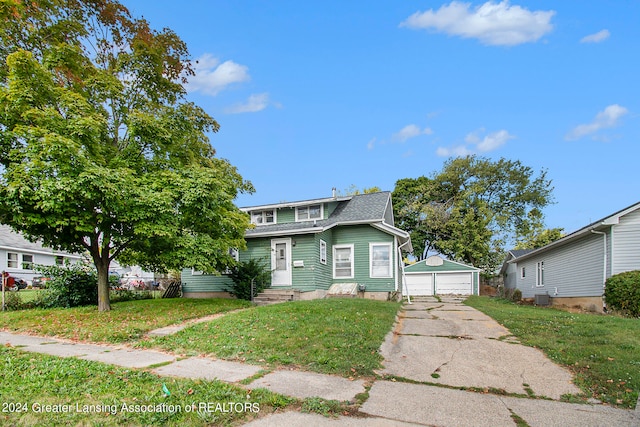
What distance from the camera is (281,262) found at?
647 inches

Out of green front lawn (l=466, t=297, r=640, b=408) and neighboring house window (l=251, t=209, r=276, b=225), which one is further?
neighboring house window (l=251, t=209, r=276, b=225)

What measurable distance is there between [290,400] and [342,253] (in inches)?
522

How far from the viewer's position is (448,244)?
3606cm

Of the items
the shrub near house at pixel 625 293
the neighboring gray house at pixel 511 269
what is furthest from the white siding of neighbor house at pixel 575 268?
the neighboring gray house at pixel 511 269

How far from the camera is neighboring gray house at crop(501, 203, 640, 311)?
12977mm

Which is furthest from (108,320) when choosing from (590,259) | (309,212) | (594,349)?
(590,259)

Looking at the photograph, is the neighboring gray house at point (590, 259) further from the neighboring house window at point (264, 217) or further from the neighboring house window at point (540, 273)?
the neighboring house window at point (264, 217)

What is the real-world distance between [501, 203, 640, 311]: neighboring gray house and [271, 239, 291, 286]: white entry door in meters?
12.1

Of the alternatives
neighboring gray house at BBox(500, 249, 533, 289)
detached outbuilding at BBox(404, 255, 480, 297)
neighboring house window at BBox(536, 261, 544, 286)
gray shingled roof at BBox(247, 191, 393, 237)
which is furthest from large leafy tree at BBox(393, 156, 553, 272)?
gray shingled roof at BBox(247, 191, 393, 237)

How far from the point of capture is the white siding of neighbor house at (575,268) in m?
14.1

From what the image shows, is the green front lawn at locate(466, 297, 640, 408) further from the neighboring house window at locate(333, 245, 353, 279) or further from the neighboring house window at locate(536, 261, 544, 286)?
the neighboring house window at locate(536, 261, 544, 286)

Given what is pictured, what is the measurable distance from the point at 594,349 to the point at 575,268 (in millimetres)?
11290

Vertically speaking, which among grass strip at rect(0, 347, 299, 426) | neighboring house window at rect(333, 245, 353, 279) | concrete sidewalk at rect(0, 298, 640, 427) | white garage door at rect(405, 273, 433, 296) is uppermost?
neighboring house window at rect(333, 245, 353, 279)

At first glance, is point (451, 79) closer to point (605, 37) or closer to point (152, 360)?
point (605, 37)
